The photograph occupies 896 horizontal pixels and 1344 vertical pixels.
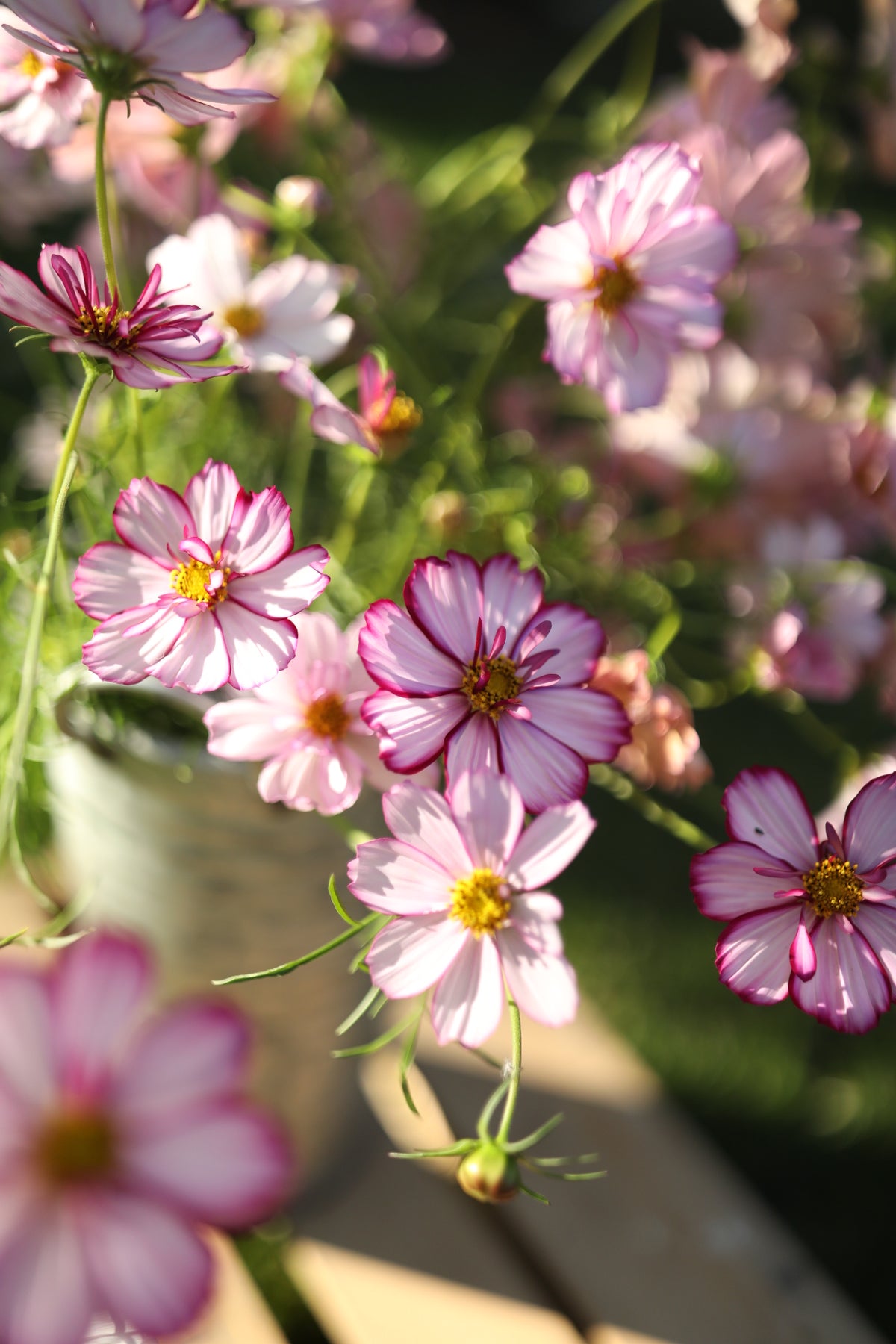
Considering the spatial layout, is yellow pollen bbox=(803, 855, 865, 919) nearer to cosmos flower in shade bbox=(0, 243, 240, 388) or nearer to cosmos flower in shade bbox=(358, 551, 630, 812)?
cosmos flower in shade bbox=(358, 551, 630, 812)

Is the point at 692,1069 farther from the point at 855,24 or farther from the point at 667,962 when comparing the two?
the point at 855,24

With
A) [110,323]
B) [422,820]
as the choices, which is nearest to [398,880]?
[422,820]

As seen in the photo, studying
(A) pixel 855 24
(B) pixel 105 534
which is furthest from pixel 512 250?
(A) pixel 855 24

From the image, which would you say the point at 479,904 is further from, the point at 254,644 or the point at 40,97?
the point at 40,97

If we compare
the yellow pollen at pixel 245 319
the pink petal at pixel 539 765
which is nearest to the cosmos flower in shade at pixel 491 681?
the pink petal at pixel 539 765

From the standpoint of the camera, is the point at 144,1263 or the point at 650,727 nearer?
the point at 144,1263

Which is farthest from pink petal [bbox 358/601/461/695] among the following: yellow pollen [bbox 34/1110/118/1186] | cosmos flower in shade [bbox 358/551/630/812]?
yellow pollen [bbox 34/1110/118/1186]
